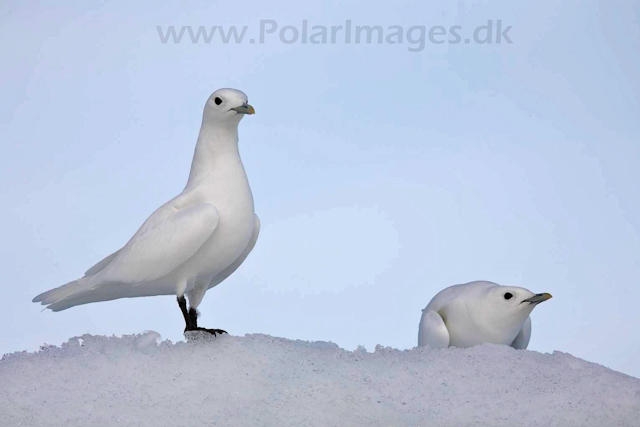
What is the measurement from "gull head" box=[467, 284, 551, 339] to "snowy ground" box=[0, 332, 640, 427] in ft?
1.44

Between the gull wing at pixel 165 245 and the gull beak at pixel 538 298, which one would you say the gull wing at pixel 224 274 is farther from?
the gull beak at pixel 538 298

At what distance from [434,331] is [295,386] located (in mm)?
1605

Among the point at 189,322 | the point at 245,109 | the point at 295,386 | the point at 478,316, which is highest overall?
the point at 245,109

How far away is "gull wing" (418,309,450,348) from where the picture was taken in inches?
266

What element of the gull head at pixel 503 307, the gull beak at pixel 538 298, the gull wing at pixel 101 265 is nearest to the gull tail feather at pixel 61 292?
the gull wing at pixel 101 265

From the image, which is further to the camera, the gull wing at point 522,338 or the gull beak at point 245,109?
the gull wing at point 522,338

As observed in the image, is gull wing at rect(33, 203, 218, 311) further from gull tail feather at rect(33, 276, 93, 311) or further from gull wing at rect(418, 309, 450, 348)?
gull wing at rect(418, 309, 450, 348)

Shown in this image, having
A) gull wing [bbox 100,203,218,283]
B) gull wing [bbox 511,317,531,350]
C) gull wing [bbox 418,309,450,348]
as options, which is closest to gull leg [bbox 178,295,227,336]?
gull wing [bbox 100,203,218,283]

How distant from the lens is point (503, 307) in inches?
263

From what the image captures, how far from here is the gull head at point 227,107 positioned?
6.25m

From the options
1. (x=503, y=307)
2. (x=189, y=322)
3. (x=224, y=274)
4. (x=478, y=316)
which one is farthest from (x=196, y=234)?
(x=503, y=307)

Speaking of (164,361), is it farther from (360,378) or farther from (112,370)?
(360,378)

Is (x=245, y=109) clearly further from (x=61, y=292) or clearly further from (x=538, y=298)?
(x=538, y=298)

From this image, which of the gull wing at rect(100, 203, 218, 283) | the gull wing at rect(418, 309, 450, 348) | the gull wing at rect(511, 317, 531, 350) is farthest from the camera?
the gull wing at rect(511, 317, 531, 350)
